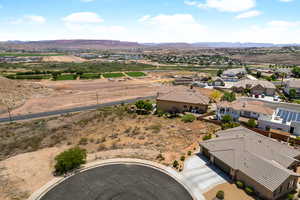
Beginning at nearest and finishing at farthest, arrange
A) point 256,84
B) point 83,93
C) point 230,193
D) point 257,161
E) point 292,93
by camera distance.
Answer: point 230,193
point 257,161
point 292,93
point 256,84
point 83,93

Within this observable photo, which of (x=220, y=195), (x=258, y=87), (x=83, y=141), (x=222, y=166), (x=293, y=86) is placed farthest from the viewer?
(x=258, y=87)

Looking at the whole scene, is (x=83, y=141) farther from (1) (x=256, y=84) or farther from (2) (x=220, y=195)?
(1) (x=256, y=84)

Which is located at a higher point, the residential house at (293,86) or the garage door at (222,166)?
the residential house at (293,86)

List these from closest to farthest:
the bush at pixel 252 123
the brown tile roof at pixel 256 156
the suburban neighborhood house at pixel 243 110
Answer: the brown tile roof at pixel 256 156
the bush at pixel 252 123
the suburban neighborhood house at pixel 243 110

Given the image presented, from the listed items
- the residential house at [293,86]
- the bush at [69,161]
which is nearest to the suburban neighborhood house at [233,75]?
the residential house at [293,86]

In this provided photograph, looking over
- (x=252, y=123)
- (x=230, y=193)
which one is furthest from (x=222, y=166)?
(x=252, y=123)

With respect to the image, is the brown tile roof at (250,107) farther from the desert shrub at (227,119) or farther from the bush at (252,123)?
the desert shrub at (227,119)

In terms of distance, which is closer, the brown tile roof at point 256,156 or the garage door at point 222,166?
the brown tile roof at point 256,156
